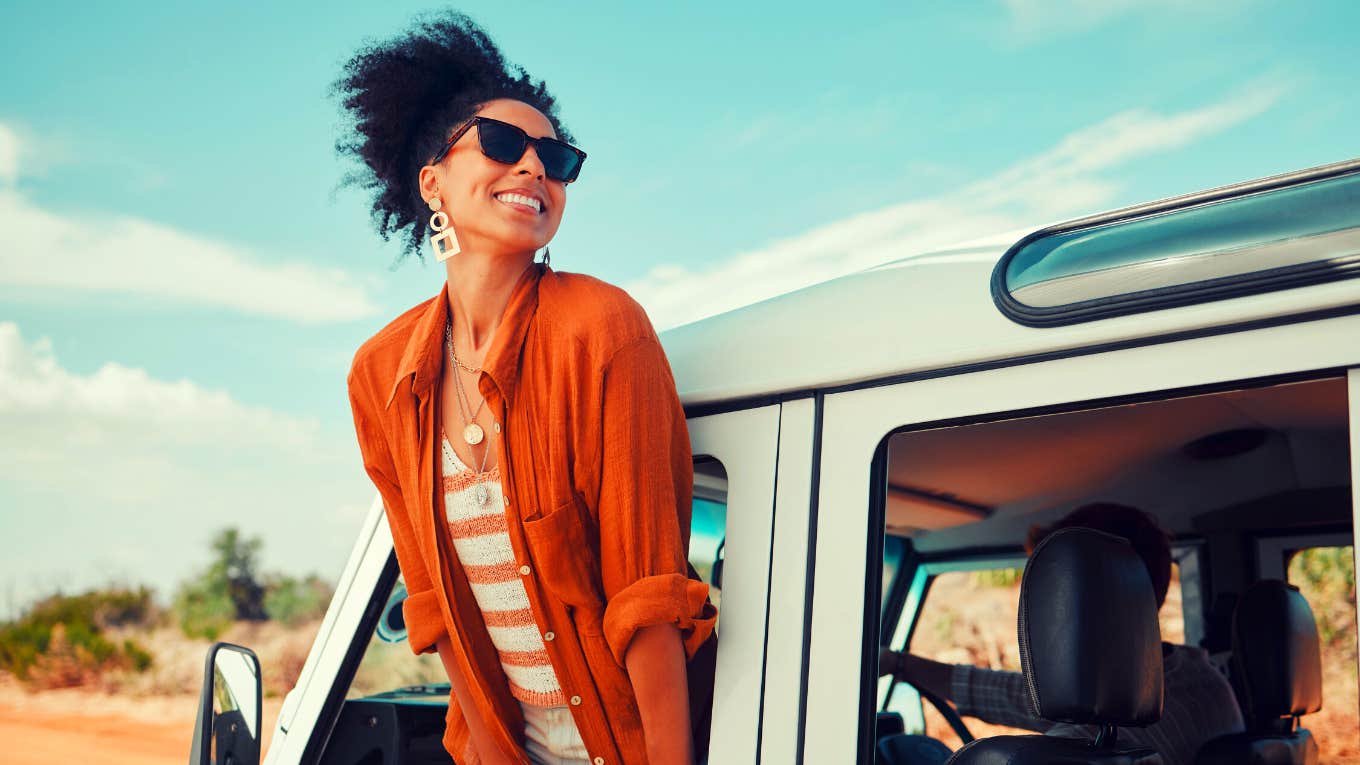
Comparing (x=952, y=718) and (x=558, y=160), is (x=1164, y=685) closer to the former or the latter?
(x=952, y=718)

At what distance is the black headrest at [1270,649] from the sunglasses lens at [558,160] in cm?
180

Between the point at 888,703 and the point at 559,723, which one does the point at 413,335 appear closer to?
the point at 559,723

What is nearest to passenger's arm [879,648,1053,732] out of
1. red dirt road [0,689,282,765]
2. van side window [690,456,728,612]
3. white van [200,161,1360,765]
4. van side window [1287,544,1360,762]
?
van side window [1287,544,1360,762]

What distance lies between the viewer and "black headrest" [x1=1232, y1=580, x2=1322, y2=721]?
2498mm

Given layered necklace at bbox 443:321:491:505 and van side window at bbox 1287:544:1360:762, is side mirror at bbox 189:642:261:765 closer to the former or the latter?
layered necklace at bbox 443:321:491:505

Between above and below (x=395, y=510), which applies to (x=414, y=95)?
above

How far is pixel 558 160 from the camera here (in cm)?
197

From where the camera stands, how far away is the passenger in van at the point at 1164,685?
250cm

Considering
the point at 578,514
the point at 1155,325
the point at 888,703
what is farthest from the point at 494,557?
the point at 888,703

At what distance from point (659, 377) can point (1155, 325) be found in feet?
2.49

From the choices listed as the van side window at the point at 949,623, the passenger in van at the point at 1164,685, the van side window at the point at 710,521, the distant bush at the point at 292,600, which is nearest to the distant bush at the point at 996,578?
the van side window at the point at 949,623

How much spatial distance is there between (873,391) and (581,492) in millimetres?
513

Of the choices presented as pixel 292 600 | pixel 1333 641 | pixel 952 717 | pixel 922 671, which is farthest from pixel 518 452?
pixel 292 600

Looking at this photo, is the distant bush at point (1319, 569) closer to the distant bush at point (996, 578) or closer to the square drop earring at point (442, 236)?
A: the distant bush at point (996, 578)
